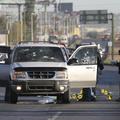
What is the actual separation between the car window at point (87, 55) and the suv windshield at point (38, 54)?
27.9 inches

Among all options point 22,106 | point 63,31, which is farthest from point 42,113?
point 63,31

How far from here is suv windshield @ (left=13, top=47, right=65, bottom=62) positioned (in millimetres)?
22312

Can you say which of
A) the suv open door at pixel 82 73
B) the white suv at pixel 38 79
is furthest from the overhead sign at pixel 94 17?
the white suv at pixel 38 79

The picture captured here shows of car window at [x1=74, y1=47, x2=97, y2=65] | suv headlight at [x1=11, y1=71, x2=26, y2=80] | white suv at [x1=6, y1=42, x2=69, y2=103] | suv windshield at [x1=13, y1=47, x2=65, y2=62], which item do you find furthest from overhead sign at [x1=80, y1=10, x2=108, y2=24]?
suv headlight at [x1=11, y1=71, x2=26, y2=80]

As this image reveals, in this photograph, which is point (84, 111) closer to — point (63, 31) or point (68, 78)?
point (68, 78)

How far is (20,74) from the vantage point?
2145cm

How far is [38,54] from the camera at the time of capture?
73.7 ft

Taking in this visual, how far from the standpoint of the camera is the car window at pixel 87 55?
22.5 meters

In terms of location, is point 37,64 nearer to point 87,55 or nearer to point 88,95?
point 87,55

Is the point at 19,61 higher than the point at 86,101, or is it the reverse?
the point at 19,61

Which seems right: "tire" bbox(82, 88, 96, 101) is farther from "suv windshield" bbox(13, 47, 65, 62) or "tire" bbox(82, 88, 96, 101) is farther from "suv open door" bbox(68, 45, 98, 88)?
"suv windshield" bbox(13, 47, 65, 62)

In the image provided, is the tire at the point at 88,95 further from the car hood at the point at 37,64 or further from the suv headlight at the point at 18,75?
the suv headlight at the point at 18,75

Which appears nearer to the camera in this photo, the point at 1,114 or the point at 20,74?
the point at 1,114

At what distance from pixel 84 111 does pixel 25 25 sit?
105 m
